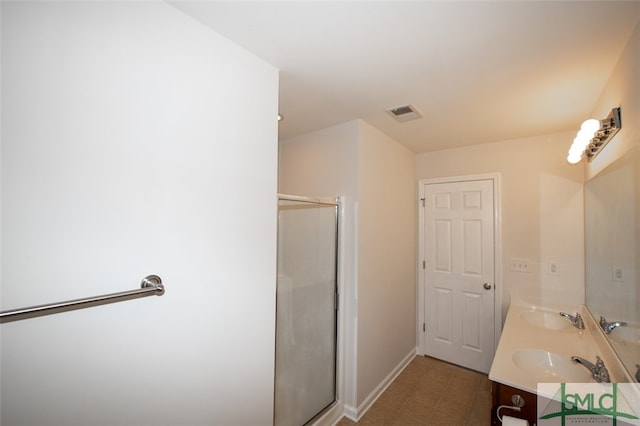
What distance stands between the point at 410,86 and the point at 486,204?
1.73 meters

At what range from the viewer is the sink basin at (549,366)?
1.47 metres

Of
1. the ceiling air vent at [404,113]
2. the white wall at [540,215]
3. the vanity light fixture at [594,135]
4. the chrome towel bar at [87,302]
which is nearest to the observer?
the chrome towel bar at [87,302]

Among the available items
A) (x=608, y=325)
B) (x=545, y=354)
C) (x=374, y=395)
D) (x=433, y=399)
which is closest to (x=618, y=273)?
(x=608, y=325)

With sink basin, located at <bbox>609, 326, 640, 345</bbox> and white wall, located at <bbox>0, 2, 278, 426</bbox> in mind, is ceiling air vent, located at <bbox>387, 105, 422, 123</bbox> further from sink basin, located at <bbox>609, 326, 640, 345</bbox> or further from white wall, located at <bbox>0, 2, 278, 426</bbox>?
sink basin, located at <bbox>609, 326, 640, 345</bbox>

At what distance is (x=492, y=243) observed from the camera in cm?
268

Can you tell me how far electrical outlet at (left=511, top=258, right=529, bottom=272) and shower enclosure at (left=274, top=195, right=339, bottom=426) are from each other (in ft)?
5.89

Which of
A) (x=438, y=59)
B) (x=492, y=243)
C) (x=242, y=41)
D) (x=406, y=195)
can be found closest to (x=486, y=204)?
(x=492, y=243)

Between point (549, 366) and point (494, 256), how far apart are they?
4.01ft

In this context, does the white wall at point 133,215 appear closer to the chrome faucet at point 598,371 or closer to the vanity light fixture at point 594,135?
the chrome faucet at point 598,371

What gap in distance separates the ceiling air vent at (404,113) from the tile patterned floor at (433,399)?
2347mm

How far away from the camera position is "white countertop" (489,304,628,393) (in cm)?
136

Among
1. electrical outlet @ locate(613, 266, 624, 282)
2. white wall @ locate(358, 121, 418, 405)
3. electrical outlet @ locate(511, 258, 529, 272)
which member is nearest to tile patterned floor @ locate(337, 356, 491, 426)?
white wall @ locate(358, 121, 418, 405)

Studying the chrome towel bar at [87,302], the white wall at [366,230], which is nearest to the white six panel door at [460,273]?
the white wall at [366,230]

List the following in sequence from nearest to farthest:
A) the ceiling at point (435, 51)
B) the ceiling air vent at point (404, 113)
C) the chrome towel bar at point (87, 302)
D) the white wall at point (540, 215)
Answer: the chrome towel bar at point (87, 302) < the ceiling at point (435, 51) < the ceiling air vent at point (404, 113) < the white wall at point (540, 215)
